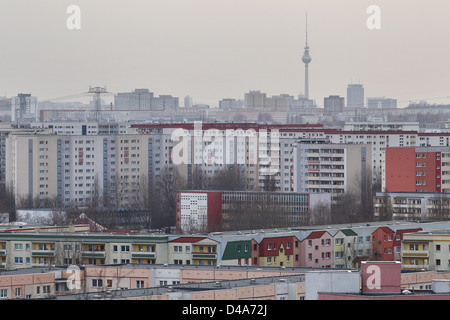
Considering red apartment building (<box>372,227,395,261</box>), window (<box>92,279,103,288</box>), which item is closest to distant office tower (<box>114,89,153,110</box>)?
red apartment building (<box>372,227,395,261</box>)

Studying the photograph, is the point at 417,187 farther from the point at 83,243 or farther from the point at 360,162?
the point at 83,243

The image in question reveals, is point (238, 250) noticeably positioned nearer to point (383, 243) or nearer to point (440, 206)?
point (383, 243)

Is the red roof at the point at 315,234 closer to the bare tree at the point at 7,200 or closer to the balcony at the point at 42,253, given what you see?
the balcony at the point at 42,253

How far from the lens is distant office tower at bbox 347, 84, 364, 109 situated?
75688 mm

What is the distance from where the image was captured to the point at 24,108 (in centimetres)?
5544

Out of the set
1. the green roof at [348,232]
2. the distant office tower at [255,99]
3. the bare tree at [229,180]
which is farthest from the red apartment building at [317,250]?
the distant office tower at [255,99]

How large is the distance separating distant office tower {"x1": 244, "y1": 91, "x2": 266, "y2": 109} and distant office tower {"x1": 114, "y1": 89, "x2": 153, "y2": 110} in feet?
21.4

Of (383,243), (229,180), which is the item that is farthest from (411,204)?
(383,243)

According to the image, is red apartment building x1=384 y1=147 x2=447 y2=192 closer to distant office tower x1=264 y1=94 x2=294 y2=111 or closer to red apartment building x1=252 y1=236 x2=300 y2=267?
red apartment building x1=252 y1=236 x2=300 y2=267

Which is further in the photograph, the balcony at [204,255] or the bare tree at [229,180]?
the bare tree at [229,180]

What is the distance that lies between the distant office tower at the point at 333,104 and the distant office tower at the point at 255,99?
3.90 metres

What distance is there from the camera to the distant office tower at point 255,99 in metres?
75.1

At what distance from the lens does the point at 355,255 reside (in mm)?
12734
